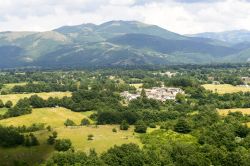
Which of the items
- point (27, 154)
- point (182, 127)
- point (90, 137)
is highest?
point (182, 127)

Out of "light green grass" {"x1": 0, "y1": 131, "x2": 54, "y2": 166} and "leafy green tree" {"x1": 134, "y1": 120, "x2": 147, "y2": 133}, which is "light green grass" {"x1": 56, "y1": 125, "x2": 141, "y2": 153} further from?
"light green grass" {"x1": 0, "y1": 131, "x2": 54, "y2": 166}

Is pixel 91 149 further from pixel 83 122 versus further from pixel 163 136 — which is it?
pixel 83 122

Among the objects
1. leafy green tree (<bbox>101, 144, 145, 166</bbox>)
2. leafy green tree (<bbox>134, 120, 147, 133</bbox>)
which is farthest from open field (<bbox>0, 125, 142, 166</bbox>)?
leafy green tree (<bbox>101, 144, 145, 166</bbox>)

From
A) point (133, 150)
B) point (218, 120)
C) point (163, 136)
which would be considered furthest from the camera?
point (218, 120)

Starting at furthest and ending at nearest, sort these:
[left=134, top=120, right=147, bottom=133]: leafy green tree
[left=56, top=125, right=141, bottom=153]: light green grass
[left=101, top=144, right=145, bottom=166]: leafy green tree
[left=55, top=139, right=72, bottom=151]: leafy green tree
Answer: [left=134, top=120, right=147, bottom=133]: leafy green tree → [left=56, top=125, right=141, bottom=153]: light green grass → [left=55, top=139, right=72, bottom=151]: leafy green tree → [left=101, top=144, right=145, bottom=166]: leafy green tree

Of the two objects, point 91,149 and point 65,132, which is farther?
point 65,132

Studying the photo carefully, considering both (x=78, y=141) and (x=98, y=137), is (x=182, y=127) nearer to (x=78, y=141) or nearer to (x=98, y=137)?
(x=98, y=137)

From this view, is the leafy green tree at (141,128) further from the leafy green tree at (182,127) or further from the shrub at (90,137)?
the shrub at (90,137)

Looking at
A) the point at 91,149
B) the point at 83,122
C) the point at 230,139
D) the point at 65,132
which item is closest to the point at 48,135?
the point at 65,132

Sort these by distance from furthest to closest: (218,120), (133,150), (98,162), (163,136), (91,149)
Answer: (218,120) → (163,136) → (91,149) → (133,150) → (98,162)

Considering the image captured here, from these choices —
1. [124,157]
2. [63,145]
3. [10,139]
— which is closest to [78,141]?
[63,145]
